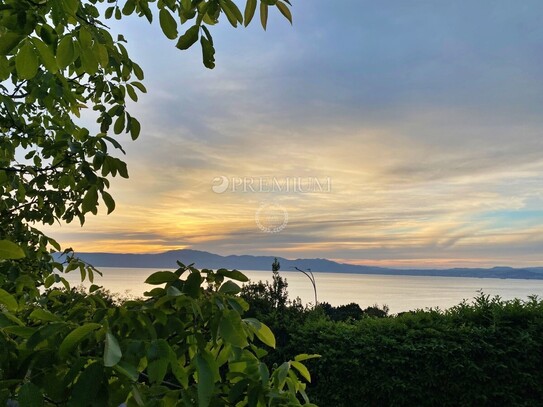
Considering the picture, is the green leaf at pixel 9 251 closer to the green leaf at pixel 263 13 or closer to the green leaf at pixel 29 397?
the green leaf at pixel 29 397

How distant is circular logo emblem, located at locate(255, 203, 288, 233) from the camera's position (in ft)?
17.7

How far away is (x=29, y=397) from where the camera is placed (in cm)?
79

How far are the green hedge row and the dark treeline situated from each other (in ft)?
0.04

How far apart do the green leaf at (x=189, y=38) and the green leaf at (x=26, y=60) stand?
388 millimetres

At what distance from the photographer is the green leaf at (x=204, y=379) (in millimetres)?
825

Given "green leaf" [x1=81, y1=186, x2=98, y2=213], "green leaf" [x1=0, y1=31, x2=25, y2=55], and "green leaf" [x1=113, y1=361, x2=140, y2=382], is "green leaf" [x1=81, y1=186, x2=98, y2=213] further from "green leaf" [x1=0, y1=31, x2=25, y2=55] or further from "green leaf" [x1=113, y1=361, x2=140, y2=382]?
"green leaf" [x1=113, y1=361, x2=140, y2=382]

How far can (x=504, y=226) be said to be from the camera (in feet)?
51.7

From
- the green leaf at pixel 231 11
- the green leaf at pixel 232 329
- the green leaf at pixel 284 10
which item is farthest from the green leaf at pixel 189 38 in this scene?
the green leaf at pixel 232 329

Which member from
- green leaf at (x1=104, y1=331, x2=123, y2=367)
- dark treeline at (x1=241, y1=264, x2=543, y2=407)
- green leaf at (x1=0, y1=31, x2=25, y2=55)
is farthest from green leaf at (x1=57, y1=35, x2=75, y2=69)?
dark treeline at (x1=241, y1=264, x2=543, y2=407)

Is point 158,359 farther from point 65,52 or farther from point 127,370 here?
point 65,52

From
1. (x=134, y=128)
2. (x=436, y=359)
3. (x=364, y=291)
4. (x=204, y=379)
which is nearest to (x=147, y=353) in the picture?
(x=204, y=379)

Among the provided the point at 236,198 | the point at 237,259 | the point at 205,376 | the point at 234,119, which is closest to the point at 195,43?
the point at 205,376

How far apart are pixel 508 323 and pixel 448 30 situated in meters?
6.12

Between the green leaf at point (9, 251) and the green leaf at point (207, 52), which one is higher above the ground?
the green leaf at point (207, 52)
